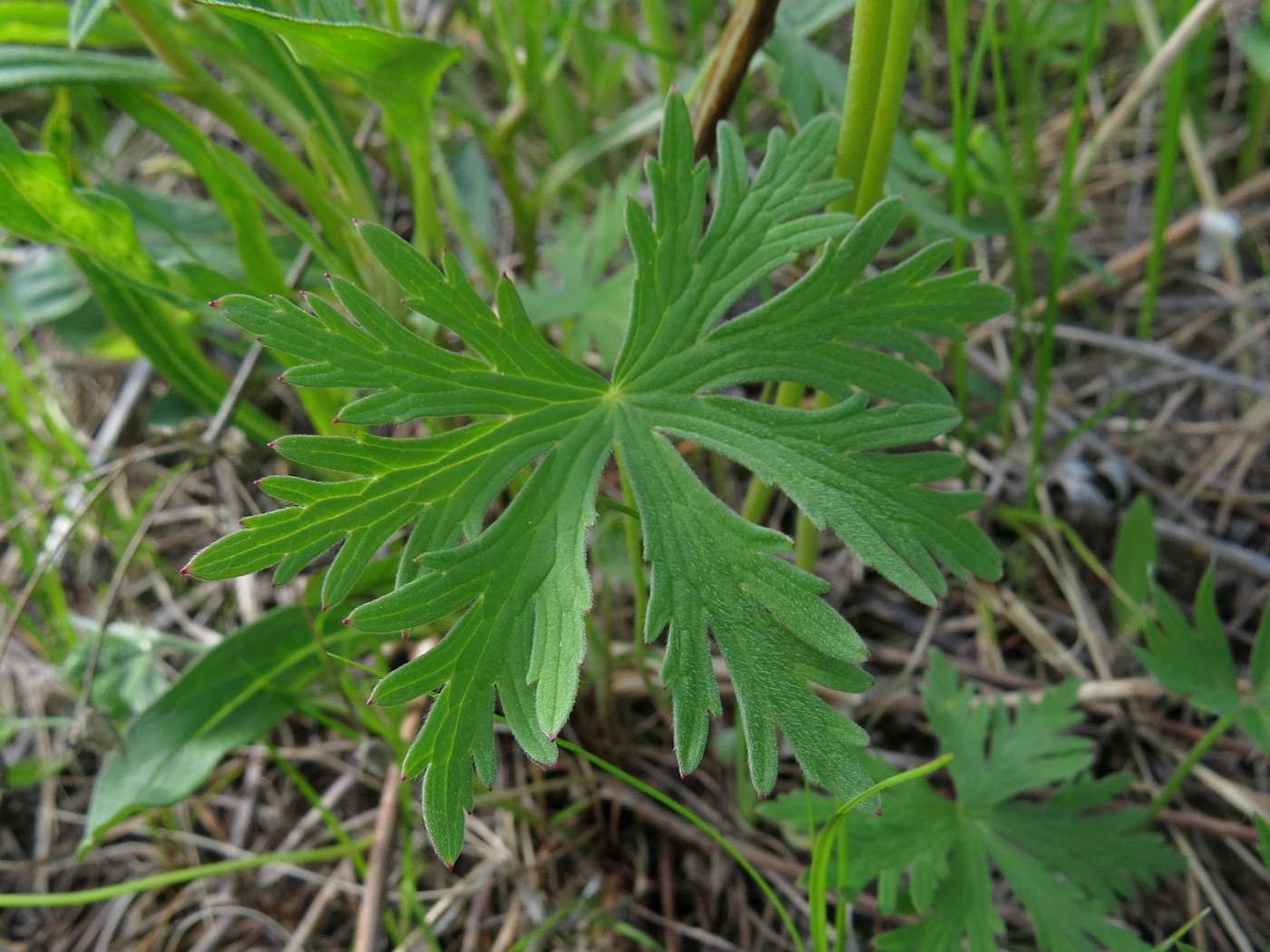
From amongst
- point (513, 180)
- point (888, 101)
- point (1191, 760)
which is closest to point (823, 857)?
point (1191, 760)

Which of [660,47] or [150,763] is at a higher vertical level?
[660,47]

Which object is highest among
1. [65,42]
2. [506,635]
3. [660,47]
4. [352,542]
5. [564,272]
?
[65,42]

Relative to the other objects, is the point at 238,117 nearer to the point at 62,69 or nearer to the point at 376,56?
the point at 62,69

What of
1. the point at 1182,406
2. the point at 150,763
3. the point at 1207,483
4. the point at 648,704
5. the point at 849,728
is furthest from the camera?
the point at 1182,406

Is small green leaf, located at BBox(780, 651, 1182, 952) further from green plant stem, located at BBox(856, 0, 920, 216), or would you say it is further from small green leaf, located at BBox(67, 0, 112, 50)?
small green leaf, located at BBox(67, 0, 112, 50)

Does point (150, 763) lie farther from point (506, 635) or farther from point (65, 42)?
point (65, 42)

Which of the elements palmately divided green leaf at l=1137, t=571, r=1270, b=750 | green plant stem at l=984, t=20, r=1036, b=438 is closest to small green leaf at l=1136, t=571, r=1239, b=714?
palmately divided green leaf at l=1137, t=571, r=1270, b=750

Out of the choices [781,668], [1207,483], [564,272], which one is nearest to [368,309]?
[781,668]
